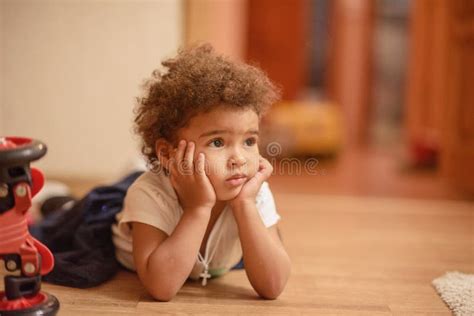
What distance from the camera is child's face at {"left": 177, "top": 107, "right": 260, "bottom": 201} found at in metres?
0.93

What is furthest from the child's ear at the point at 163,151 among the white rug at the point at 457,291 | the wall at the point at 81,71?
the wall at the point at 81,71

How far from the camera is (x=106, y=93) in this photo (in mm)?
2219

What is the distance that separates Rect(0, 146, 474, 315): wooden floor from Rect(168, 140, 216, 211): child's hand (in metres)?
0.17

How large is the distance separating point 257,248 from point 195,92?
0.27 m

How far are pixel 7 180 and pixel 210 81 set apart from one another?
13.4 inches

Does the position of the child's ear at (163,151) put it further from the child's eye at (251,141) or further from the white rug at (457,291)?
the white rug at (457,291)

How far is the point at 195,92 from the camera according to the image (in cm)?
93

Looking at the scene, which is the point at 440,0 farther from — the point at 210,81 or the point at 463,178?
the point at 210,81

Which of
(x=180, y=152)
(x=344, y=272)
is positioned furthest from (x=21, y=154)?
(x=344, y=272)

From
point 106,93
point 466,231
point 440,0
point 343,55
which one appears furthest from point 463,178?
point 343,55

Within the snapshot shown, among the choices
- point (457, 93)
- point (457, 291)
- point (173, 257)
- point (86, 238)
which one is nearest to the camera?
point (173, 257)

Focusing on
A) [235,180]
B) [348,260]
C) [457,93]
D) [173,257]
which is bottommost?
[348,260]

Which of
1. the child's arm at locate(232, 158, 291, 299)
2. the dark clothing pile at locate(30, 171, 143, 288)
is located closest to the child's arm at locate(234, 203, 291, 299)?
the child's arm at locate(232, 158, 291, 299)

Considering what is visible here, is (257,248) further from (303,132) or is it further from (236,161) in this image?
(303,132)
